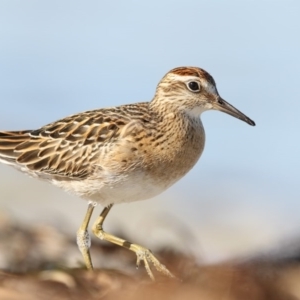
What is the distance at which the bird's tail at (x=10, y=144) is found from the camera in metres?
8.15

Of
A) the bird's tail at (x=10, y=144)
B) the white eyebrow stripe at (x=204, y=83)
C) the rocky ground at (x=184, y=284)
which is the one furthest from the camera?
the bird's tail at (x=10, y=144)

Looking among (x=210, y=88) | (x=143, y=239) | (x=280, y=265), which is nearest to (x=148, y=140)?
(x=210, y=88)

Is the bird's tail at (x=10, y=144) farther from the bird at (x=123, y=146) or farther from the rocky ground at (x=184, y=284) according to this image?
the rocky ground at (x=184, y=284)

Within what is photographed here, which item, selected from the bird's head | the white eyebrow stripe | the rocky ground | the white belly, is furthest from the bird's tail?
the rocky ground

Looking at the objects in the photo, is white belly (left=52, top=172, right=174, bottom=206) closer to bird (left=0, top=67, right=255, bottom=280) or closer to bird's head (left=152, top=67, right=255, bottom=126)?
bird (left=0, top=67, right=255, bottom=280)

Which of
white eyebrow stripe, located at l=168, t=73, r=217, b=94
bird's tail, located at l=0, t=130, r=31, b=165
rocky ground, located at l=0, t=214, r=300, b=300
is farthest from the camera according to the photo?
bird's tail, located at l=0, t=130, r=31, b=165

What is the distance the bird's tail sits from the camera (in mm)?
8148

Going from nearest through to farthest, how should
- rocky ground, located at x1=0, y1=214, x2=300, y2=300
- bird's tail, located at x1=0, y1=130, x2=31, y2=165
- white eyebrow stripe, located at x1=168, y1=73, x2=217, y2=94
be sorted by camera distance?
rocky ground, located at x1=0, y1=214, x2=300, y2=300 → white eyebrow stripe, located at x1=168, y1=73, x2=217, y2=94 → bird's tail, located at x1=0, y1=130, x2=31, y2=165

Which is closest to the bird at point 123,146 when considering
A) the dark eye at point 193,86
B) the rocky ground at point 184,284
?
the dark eye at point 193,86

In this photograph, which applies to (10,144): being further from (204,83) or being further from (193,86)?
(204,83)

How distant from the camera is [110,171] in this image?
7141 mm

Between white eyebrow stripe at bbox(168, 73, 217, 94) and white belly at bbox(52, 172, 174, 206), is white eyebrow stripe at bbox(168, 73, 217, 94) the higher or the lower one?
the higher one

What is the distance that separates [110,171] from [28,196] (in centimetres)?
499

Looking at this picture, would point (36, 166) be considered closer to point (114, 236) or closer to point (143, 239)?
point (114, 236)
